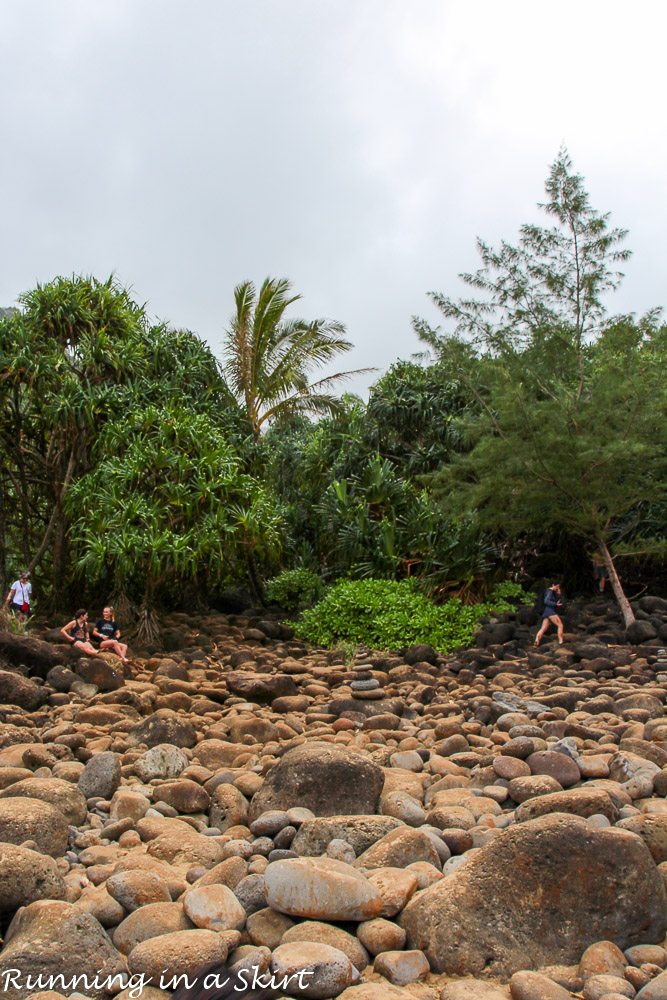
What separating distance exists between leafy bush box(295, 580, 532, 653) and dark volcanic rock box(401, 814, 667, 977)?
298 inches

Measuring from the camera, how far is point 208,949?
351 cm

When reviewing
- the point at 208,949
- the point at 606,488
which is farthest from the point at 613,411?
the point at 208,949

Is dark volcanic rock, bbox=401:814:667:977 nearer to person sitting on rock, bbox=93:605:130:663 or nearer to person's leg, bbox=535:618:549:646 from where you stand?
person sitting on rock, bbox=93:605:130:663

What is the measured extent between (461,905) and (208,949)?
43.1 inches

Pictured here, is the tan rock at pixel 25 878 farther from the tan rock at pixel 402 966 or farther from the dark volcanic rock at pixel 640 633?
the dark volcanic rock at pixel 640 633

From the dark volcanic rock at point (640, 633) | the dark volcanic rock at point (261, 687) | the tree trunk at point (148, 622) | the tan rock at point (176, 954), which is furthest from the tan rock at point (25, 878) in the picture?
the dark volcanic rock at point (640, 633)

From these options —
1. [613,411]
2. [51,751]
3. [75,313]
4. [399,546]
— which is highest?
[75,313]

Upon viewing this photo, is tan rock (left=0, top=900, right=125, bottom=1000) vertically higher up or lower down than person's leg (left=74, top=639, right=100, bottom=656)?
lower down

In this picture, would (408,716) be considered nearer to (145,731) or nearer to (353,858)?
(145,731)

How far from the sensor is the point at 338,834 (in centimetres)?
472

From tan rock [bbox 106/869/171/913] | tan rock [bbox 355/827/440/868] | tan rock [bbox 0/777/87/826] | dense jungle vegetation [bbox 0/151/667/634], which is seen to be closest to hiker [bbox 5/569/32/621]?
dense jungle vegetation [bbox 0/151/667/634]

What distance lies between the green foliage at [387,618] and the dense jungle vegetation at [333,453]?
659 mm

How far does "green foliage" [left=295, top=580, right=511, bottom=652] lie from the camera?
11789 mm

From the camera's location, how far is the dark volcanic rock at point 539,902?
144 inches
